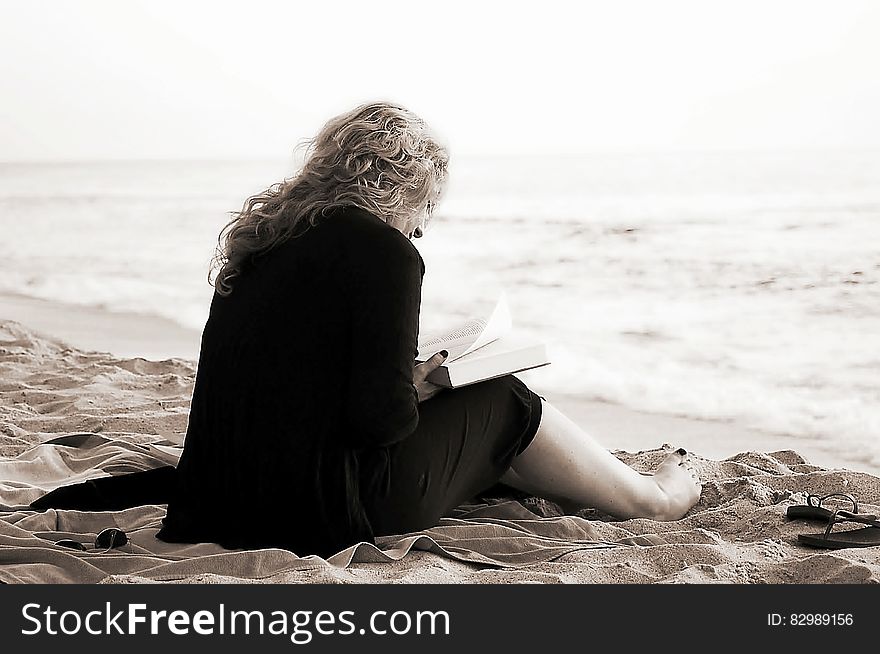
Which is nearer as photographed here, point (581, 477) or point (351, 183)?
point (351, 183)

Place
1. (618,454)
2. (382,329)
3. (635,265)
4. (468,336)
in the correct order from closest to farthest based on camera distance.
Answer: (382,329) < (468,336) < (618,454) < (635,265)

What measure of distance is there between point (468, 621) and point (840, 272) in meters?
5.92

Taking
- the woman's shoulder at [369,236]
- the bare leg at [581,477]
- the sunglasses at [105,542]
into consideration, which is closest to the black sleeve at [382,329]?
the woman's shoulder at [369,236]

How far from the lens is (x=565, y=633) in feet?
5.21

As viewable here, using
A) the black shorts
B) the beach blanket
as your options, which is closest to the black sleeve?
the black shorts

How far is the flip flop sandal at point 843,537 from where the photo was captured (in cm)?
203

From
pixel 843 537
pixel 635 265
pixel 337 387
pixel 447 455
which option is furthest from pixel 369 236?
pixel 635 265

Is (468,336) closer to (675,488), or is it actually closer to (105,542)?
(675,488)

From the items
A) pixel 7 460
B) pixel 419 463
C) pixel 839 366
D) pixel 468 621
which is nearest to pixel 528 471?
pixel 419 463

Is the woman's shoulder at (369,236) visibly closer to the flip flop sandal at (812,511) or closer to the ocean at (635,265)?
the flip flop sandal at (812,511)

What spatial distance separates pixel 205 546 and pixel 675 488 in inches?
41.5

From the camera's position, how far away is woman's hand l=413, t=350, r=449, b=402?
198cm

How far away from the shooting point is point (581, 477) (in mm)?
2160

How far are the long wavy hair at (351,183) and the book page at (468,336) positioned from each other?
9.8 inches
